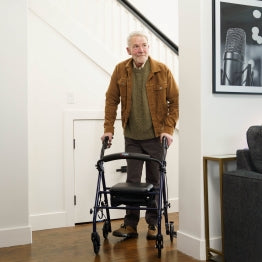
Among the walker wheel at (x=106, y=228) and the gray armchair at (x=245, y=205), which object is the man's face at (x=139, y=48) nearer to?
the gray armchair at (x=245, y=205)

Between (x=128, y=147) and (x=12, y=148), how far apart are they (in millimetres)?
894

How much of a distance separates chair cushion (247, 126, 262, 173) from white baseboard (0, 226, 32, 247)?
1.74 m

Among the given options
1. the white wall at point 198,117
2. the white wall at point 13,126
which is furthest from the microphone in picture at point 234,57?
the white wall at point 13,126

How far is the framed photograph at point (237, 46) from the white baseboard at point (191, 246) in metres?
1.01

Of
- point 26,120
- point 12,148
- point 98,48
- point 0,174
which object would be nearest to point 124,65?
point 98,48

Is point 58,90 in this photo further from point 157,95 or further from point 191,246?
point 191,246

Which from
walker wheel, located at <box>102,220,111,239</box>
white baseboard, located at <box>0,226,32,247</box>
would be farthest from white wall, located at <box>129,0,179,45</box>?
white baseboard, located at <box>0,226,32,247</box>

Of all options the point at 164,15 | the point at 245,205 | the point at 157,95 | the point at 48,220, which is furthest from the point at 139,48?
the point at 164,15

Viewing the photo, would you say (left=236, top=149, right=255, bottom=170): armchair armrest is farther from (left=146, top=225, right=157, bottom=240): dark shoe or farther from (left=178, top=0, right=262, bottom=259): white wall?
(left=146, top=225, right=157, bottom=240): dark shoe

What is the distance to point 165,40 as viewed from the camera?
397 centimetres

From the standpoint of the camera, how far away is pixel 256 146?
229 cm

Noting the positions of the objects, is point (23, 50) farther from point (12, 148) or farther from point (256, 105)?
point (256, 105)

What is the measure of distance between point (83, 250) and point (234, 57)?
173 centimetres

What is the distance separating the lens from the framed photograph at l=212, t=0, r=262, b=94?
8.41ft
